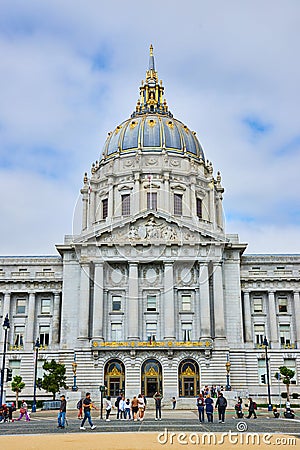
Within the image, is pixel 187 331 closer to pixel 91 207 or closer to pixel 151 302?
pixel 151 302

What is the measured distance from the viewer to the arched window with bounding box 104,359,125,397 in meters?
64.9

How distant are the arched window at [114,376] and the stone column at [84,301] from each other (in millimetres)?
4539

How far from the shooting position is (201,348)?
6475cm

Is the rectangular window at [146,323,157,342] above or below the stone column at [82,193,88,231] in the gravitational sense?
below

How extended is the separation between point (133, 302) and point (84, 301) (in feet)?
19.6

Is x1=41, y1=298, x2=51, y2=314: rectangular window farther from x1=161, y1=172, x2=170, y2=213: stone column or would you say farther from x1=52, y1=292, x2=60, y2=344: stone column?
x1=161, y1=172, x2=170, y2=213: stone column

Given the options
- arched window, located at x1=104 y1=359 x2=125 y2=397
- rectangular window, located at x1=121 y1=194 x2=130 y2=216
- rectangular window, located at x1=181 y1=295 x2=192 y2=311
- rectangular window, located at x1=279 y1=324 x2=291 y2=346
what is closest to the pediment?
rectangular window, located at x1=181 y1=295 x2=192 y2=311

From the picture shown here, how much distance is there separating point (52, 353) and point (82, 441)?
49.4 m

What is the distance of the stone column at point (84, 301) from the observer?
6750cm

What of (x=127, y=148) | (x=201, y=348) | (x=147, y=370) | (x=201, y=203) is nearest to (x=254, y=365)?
(x=201, y=348)

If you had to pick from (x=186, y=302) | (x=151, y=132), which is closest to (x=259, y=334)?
(x=186, y=302)

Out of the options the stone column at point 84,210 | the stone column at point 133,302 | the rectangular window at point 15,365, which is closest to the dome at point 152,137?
the stone column at point 84,210

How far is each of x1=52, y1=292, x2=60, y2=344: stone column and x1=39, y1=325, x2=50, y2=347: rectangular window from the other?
1.03 metres

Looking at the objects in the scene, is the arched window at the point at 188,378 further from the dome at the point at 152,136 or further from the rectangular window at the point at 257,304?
the dome at the point at 152,136
